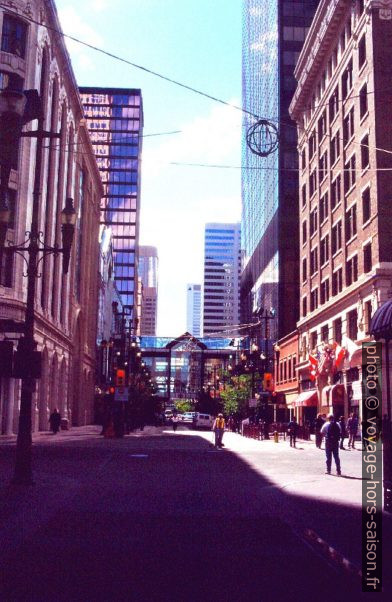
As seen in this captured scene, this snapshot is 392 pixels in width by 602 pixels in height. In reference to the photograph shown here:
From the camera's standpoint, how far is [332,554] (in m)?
8.12

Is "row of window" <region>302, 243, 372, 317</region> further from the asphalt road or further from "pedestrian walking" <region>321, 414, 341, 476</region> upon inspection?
the asphalt road

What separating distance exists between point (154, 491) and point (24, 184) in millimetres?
30697

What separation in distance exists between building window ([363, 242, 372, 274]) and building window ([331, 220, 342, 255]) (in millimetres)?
6630

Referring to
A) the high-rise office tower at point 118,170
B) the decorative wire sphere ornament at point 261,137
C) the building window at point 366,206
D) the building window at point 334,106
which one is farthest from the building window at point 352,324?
the high-rise office tower at point 118,170

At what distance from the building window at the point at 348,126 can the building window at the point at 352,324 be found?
40.1 feet

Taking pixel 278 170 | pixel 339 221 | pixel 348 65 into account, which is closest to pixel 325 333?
pixel 339 221

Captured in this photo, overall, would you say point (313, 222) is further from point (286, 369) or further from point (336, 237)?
point (286, 369)

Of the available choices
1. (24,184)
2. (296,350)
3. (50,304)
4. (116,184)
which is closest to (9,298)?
(24,184)

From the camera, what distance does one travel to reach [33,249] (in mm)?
16719

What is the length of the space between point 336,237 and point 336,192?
3409 mm

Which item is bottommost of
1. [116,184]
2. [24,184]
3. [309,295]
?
[309,295]

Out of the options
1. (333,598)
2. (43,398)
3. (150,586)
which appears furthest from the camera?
(43,398)

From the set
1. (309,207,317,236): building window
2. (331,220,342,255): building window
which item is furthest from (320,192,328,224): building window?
(331,220,342,255): building window

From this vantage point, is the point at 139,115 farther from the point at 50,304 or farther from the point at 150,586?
the point at 150,586
